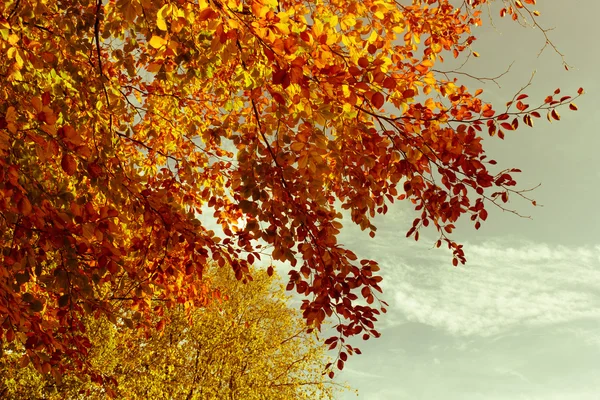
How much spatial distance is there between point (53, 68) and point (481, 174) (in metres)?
4.72

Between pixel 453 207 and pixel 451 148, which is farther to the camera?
pixel 453 207

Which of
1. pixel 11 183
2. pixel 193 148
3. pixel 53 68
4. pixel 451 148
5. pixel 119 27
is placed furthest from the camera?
pixel 193 148

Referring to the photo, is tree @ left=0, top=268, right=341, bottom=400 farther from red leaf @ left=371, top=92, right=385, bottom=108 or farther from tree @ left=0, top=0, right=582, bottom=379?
red leaf @ left=371, top=92, right=385, bottom=108

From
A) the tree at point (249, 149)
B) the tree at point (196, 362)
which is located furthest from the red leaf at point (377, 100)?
the tree at point (196, 362)

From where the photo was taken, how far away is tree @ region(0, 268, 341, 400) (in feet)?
46.8

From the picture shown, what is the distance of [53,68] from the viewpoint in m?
5.42

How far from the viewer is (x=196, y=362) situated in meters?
17.3

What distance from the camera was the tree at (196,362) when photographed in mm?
14278

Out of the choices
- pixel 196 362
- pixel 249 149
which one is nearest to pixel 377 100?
pixel 249 149

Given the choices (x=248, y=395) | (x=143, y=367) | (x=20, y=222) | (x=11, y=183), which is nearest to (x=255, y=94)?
(x=11, y=183)

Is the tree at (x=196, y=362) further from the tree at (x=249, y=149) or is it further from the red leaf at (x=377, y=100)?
the red leaf at (x=377, y=100)

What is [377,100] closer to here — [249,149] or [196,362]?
[249,149]

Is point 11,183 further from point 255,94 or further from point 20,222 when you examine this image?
point 255,94

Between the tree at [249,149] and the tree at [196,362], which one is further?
the tree at [196,362]
